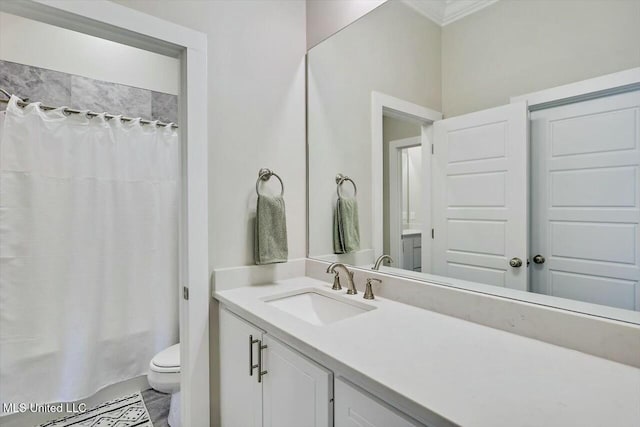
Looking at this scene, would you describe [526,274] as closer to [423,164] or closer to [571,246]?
[571,246]

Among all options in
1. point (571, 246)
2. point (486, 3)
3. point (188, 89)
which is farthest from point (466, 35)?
point (188, 89)

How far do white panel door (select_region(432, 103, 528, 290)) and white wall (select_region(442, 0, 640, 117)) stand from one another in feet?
0.26

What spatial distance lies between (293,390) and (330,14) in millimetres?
1758

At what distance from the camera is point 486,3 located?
3.66 feet

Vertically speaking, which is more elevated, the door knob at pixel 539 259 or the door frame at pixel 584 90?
the door frame at pixel 584 90

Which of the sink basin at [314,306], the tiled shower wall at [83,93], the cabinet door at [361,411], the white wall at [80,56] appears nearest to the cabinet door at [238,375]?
the sink basin at [314,306]

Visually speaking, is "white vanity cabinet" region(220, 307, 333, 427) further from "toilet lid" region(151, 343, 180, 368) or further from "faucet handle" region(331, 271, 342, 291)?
"toilet lid" region(151, 343, 180, 368)

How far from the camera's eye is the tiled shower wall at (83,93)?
1879mm

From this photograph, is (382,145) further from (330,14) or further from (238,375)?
(238,375)

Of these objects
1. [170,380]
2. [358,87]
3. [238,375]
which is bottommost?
[170,380]

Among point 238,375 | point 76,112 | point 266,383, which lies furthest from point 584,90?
point 76,112

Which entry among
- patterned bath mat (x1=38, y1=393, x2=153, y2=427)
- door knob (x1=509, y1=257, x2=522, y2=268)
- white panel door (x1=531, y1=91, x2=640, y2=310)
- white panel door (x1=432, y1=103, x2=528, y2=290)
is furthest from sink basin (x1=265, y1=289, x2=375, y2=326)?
patterned bath mat (x1=38, y1=393, x2=153, y2=427)

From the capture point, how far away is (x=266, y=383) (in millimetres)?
1102

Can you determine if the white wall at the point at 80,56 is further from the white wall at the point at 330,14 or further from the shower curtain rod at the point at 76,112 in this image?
the white wall at the point at 330,14
